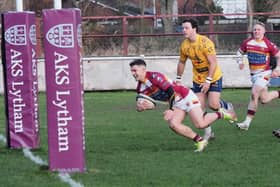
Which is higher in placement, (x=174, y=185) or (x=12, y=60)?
(x=12, y=60)

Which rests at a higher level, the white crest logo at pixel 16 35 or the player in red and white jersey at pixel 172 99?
the white crest logo at pixel 16 35

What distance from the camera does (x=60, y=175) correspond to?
10.0 meters

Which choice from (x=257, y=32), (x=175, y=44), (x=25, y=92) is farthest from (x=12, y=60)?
(x=175, y=44)

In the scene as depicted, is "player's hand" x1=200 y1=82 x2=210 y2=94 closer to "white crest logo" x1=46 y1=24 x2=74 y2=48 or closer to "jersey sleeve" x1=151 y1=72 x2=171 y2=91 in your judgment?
"jersey sleeve" x1=151 y1=72 x2=171 y2=91

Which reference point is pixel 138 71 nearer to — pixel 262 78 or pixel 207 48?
pixel 207 48

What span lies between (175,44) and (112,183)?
18229 millimetres

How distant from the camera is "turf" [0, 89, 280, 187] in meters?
9.73

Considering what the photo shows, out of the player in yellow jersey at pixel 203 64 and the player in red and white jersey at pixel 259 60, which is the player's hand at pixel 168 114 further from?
the player in red and white jersey at pixel 259 60

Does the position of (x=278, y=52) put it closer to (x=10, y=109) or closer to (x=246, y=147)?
(x=246, y=147)

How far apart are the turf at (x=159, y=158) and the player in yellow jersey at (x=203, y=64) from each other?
68cm

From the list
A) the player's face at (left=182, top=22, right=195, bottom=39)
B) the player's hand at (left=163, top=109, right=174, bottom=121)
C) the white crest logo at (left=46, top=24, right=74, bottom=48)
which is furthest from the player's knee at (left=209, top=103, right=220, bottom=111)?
the white crest logo at (left=46, top=24, right=74, bottom=48)

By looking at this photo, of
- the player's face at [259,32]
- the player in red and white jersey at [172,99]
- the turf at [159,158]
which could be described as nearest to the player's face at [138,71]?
the player in red and white jersey at [172,99]

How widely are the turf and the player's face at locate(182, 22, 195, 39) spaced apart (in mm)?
1613

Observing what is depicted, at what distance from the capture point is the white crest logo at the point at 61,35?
388 inches
